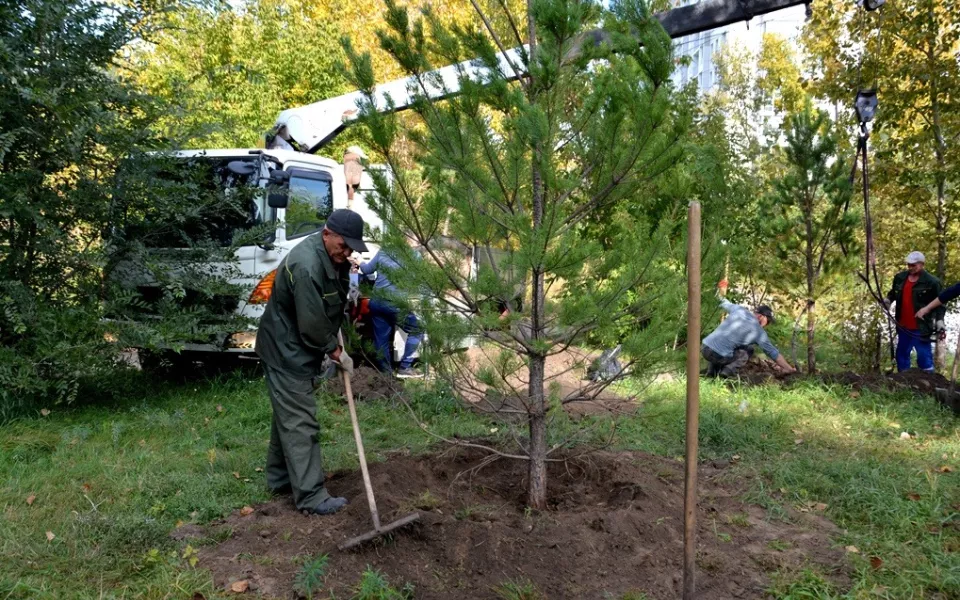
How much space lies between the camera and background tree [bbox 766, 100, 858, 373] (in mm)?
8781

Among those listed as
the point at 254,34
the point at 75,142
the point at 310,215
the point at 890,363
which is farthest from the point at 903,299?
the point at 254,34

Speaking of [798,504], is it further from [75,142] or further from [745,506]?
[75,142]

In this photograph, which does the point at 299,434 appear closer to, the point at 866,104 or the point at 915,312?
the point at 866,104

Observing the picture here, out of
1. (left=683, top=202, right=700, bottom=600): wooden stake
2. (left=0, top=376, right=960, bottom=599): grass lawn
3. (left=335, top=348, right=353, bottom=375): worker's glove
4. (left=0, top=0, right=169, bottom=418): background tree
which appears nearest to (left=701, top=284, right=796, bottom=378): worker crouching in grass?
(left=0, top=376, right=960, bottom=599): grass lawn

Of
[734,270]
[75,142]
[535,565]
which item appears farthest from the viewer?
[734,270]

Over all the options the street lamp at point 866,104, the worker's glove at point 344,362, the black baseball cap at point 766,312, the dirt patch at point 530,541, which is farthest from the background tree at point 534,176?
the black baseball cap at point 766,312

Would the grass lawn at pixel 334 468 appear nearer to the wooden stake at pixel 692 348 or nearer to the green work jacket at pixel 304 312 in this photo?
the green work jacket at pixel 304 312

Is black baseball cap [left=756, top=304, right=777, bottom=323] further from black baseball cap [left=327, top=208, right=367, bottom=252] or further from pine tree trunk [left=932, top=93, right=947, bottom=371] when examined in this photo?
black baseball cap [left=327, top=208, right=367, bottom=252]

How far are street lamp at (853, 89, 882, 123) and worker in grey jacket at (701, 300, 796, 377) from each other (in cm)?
244

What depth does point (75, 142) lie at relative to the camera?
20.7 feet

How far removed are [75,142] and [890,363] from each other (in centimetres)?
972

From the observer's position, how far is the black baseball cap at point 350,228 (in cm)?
437

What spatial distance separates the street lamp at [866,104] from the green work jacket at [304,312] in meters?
5.62

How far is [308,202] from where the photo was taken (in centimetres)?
782
